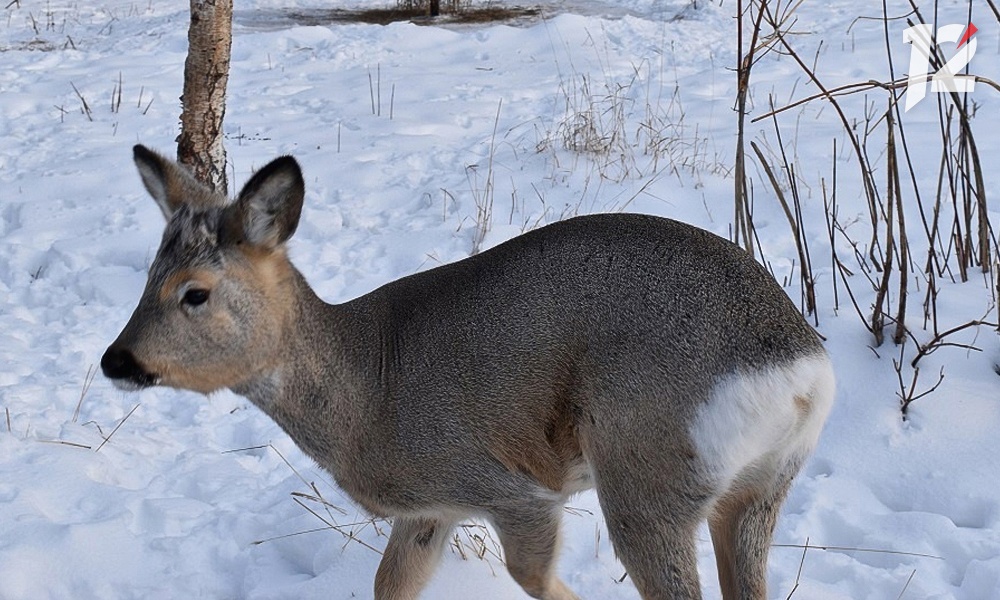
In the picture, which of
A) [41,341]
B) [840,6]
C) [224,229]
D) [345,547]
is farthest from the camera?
[840,6]

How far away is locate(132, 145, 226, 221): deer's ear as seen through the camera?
4012 millimetres

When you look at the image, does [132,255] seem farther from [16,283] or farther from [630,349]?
[630,349]

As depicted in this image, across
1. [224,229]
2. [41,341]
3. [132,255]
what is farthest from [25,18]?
[224,229]

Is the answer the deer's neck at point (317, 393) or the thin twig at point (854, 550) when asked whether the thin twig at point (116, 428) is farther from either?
the thin twig at point (854, 550)

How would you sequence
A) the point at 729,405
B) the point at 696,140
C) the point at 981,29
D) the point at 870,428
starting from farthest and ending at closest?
1. the point at 981,29
2. the point at 696,140
3. the point at 870,428
4. the point at 729,405

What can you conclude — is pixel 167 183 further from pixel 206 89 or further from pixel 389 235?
pixel 389 235

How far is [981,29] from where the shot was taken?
10898 millimetres

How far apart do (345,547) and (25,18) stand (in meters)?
11.8

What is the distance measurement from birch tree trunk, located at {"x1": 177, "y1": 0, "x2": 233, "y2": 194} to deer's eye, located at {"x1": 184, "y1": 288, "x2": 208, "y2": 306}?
386cm

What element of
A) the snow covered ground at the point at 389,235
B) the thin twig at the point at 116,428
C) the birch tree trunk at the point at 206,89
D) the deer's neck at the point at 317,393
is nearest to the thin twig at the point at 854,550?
the snow covered ground at the point at 389,235

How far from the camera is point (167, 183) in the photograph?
159 inches

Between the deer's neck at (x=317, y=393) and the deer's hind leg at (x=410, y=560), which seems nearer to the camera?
the deer's neck at (x=317, y=393)

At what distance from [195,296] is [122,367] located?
305 millimetres

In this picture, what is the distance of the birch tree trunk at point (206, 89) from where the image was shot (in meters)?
7.08
